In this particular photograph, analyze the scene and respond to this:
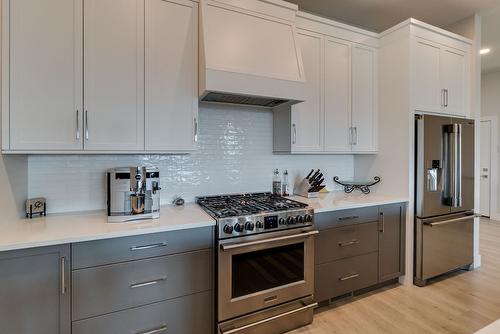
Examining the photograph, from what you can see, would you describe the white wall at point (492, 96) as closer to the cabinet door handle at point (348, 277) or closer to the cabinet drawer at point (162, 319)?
→ the cabinet door handle at point (348, 277)

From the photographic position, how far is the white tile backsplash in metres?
2.01

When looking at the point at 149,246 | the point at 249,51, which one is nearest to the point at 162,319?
the point at 149,246

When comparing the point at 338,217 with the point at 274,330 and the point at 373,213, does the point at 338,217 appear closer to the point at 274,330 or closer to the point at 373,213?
the point at 373,213

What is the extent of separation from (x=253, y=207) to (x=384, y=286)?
5.82ft

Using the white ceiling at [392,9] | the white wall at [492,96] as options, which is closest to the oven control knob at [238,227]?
the white ceiling at [392,9]

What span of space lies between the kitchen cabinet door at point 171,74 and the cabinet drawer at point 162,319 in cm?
107

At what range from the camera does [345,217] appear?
2.42 meters

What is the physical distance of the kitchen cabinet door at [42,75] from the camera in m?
1.59

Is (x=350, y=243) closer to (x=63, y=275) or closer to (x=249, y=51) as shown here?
(x=249, y=51)

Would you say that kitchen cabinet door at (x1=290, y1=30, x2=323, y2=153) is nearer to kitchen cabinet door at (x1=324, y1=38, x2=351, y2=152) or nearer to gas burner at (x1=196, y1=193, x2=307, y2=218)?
kitchen cabinet door at (x1=324, y1=38, x2=351, y2=152)

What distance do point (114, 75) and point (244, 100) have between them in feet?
3.49

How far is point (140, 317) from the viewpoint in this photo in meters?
1.64

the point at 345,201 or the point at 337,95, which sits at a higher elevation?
the point at 337,95

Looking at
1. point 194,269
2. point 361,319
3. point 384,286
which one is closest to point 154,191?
point 194,269
